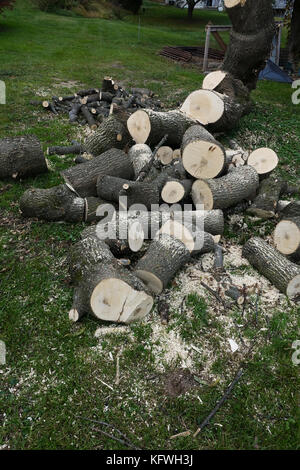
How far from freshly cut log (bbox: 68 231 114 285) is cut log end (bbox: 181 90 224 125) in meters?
3.85

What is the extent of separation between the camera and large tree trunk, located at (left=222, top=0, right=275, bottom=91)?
7.84 metres

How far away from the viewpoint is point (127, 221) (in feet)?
14.8

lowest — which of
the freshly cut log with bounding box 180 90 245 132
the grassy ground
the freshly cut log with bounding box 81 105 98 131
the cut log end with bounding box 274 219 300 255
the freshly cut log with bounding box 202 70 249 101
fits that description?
the grassy ground

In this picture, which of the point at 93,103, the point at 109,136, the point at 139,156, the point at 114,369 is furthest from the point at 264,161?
the point at 93,103

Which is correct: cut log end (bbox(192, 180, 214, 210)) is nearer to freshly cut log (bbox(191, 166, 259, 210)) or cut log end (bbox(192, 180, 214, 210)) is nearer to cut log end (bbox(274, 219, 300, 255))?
freshly cut log (bbox(191, 166, 259, 210))

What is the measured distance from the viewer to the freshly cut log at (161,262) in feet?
13.1

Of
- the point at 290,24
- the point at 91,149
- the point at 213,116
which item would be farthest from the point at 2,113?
the point at 290,24

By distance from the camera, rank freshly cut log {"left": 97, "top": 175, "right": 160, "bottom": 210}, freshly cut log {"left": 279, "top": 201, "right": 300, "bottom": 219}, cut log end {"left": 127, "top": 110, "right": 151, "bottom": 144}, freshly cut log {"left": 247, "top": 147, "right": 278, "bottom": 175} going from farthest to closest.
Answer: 1. cut log end {"left": 127, "top": 110, "right": 151, "bottom": 144}
2. freshly cut log {"left": 247, "top": 147, "right": 278, "bottom": 175}
3. freshly cut log {"left": 279, "top": 201, "right": 300, "bottom": 219}
4. freshly cut log {"left": 97, "top": 175, "right": 160, "bottom": 210}

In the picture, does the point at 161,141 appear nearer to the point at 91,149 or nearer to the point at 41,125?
the point at 91,149

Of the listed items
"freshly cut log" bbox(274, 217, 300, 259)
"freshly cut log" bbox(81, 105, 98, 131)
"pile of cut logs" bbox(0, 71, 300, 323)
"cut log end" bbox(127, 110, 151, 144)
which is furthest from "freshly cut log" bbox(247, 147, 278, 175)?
"freshly cut log" bbox(81, 105, 98, 131)

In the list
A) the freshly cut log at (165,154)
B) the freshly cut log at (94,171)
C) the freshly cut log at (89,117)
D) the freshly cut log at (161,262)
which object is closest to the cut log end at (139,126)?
the freshly cut log at (165,154)

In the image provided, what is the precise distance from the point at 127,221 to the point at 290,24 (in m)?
13.6

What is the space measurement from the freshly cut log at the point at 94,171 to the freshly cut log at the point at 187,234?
147cm

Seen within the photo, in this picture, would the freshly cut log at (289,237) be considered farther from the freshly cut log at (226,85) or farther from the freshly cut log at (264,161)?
the freshly cut log at (226,85)
